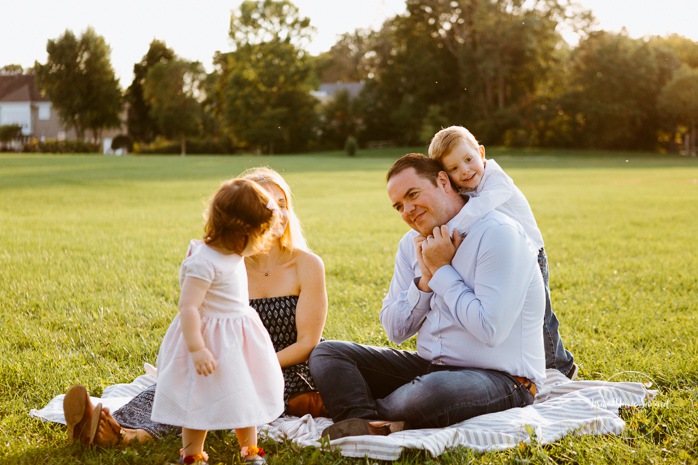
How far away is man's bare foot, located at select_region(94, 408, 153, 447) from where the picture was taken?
10.7ft

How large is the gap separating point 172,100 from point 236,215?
185 feet

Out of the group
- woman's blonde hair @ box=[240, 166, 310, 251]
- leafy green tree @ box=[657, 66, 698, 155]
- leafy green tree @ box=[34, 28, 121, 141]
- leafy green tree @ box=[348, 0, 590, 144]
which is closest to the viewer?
woman's blonde hair @ box=[240, 166, 310, 251]

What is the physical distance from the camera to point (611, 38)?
5144 cm

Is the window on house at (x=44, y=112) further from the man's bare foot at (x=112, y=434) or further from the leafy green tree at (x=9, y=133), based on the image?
the man's bare foot at (x=112, y=434)

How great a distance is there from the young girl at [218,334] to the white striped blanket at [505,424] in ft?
1.71

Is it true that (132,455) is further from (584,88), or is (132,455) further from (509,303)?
(584,88)

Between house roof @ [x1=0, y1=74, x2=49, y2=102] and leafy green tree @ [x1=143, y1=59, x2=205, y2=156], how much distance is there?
16.6 meters

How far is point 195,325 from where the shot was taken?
2.84m

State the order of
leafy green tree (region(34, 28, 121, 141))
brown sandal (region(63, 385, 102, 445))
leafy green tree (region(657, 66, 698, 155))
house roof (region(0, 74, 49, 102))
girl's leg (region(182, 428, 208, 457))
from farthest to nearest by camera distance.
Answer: house roof (region(0, 74, 49, 102)) → leafy green tree (region(34, 28, 121, 141)) → leafy green tree (region(657, 66, 698, 155)) → brown sandal (region(63, 385, 102, 445)) → girl's leg (region(182, 428, 208, 457))

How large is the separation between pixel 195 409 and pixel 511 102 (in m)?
54.5

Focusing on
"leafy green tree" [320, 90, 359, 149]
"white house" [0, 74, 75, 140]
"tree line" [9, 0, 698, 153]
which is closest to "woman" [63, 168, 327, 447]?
"tree line" [9, 0, 698, 153]

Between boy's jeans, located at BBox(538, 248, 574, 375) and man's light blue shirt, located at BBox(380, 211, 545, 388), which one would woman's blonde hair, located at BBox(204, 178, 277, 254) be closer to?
man's light blue shirt, located at BBox(380, 211, 545, 388)

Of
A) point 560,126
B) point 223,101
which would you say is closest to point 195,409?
point 560,126

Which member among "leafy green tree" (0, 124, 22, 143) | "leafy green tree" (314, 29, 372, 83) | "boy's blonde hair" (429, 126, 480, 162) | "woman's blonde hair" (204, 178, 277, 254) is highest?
"leafy green tree" (314, 29, 372, 83)
